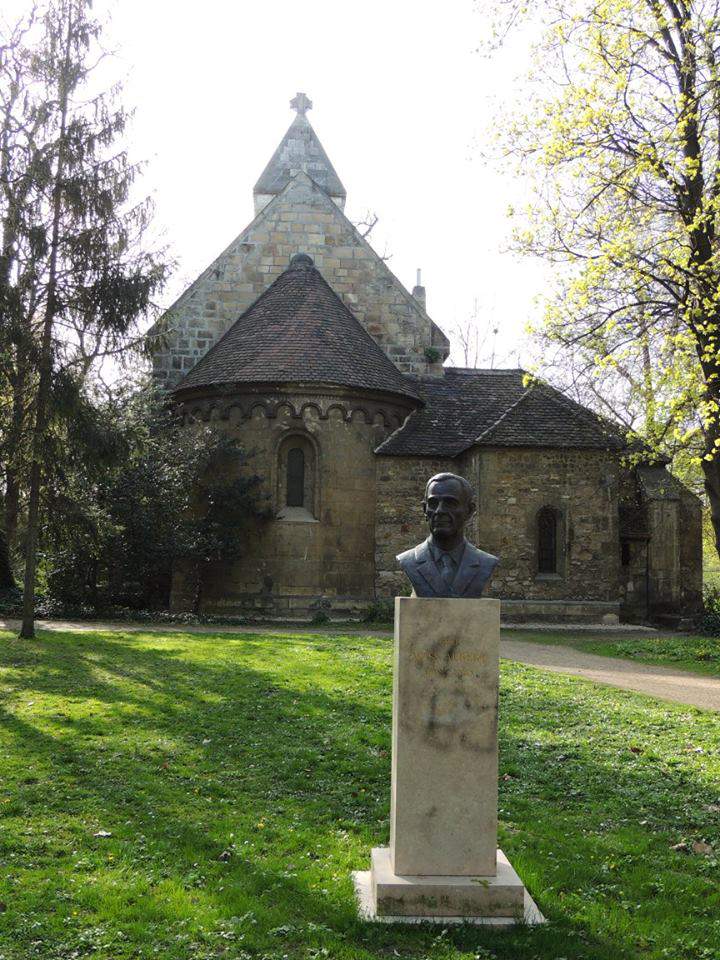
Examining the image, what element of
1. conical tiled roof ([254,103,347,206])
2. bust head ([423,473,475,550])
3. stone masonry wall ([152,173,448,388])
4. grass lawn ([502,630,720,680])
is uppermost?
conical tiled roof ([254,103,347,206])

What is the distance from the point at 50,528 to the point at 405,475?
10.2 meters

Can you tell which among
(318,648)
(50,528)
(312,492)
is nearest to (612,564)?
(312,492)

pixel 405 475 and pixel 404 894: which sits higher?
pixel 405 475

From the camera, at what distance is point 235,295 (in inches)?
1030

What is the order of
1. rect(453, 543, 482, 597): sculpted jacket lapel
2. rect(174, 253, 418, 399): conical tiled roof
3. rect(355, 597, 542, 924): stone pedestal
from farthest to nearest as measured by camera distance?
rect(174, 253, 418, 399): conical tiled roof, rect(453, 543, 482, 597): sculpted jacket lapel, rect(355, 597, 542, 924): stone pedestal

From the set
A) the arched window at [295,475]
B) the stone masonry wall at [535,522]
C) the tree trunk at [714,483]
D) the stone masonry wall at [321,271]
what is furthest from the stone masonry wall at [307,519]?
the tree trunk at [714,483]

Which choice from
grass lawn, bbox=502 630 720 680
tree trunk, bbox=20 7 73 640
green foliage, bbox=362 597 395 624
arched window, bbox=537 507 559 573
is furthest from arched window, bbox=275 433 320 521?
tree trunk, bbox=20 7 73 640

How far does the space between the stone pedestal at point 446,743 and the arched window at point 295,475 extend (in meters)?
18.1

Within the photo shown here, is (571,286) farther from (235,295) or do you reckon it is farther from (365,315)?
(235,295)

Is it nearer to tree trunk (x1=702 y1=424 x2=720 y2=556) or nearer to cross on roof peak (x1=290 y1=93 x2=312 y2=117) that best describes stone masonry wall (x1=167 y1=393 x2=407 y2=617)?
tree trunk (x1=702 y1=424 x2=720 y2=556)

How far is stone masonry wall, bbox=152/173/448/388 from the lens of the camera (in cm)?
2609

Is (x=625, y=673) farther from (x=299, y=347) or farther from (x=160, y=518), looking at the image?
(x=299, y=347)

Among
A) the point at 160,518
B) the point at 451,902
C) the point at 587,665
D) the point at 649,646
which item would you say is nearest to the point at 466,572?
the point at 451,902

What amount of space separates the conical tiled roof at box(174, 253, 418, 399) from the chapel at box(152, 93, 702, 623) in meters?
A: 0.06
